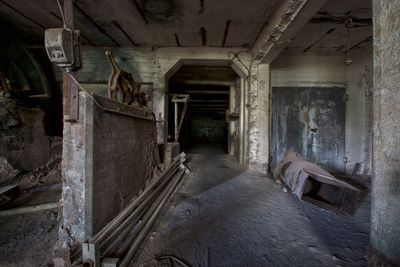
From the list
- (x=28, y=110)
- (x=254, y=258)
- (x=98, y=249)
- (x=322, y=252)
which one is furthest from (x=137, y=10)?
(x=322, y=252)

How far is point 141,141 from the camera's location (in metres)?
2.84

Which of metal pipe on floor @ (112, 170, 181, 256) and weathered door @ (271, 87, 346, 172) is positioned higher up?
weathered door @ (271, 87, 346, 172)

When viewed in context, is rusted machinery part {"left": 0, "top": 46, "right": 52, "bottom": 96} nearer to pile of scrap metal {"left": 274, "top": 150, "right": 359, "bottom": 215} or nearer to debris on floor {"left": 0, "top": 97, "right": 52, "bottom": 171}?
debris on floor {"left": 0, "top": 97, "right": 52, "bottom": 171}

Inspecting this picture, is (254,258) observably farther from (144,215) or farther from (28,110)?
(28,110)

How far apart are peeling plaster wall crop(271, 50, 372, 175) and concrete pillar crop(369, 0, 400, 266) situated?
3.79 metres

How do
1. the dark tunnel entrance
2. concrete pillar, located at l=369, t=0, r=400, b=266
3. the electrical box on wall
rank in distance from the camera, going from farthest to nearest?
the dark tunnel entrance, the electrical box on wall, concrete pillar, located at l=369, t=0, r=400, b=266

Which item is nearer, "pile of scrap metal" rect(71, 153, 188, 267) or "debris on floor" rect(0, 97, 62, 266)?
"pile of scrap metal" rect(71, 153, 188, 267)

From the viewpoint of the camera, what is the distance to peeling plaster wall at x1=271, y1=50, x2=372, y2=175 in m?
4.65

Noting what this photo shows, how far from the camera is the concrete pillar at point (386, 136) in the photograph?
1.03m

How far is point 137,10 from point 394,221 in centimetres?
362

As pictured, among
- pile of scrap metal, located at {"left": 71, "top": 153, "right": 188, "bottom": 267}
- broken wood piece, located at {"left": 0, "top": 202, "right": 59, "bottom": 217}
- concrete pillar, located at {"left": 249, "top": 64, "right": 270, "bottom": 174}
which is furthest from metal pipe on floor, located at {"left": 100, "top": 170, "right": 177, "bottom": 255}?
concrete pillar, located at {"left": 249, "top": 64, "right": 270, "bottom": 174}

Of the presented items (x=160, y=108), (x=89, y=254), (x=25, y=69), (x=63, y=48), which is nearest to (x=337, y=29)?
(x=160, y=108)

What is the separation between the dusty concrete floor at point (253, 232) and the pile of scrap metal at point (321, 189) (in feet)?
0.45

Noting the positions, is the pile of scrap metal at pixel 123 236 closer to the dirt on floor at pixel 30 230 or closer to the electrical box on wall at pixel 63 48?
the dirt on floor at pixel 30 230
